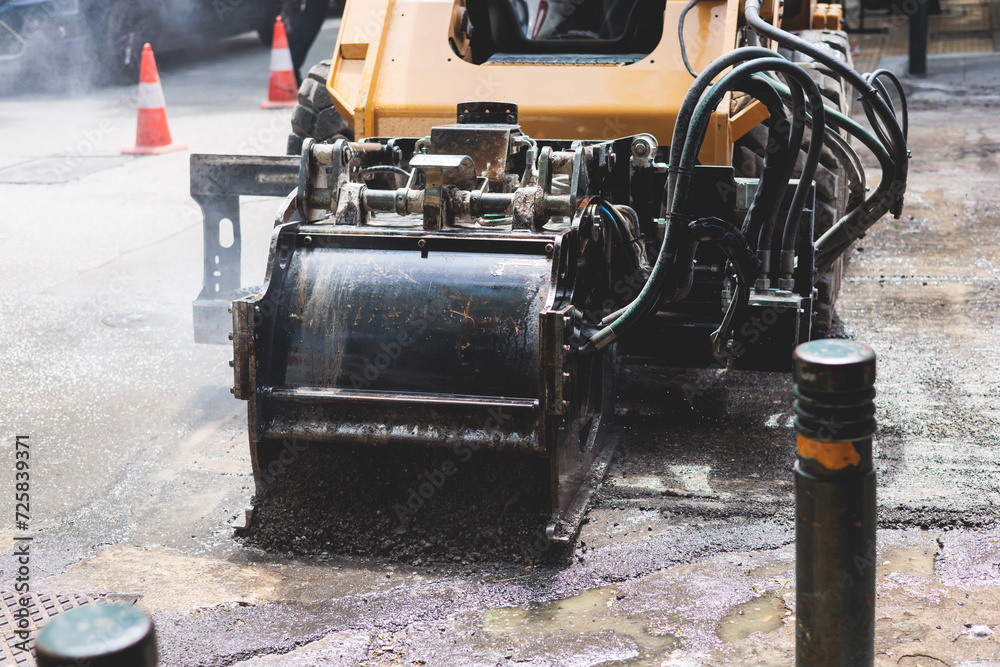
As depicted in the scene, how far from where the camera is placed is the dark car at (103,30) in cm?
1160

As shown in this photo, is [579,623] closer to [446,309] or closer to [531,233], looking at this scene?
[446,309]

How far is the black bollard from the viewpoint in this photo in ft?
4.74

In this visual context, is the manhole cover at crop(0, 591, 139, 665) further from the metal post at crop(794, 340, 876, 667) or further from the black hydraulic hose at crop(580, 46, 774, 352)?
the metal post at crop(794, 340, 876, 667)

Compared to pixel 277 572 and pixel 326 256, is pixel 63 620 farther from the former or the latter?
pixel 326 256

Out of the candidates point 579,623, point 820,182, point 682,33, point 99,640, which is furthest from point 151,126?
point 99,640

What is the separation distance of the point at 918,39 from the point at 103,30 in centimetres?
941

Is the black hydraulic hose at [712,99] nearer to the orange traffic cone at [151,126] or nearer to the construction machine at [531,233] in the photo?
the construction machine at [531,233]

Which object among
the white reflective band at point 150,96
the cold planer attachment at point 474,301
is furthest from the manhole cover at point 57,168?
the cold planer attachment at point 474,301

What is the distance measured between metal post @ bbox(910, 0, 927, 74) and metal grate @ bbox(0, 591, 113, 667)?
11883mm

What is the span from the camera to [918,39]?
12.6m

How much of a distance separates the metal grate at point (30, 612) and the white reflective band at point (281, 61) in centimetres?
880

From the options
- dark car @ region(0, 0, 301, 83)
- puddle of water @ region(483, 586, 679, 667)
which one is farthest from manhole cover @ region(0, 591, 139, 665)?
dark car @ region(0, 0, 301, 83)

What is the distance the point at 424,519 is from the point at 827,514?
4.64 ft

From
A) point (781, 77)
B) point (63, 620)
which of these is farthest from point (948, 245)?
point (63, 620)
